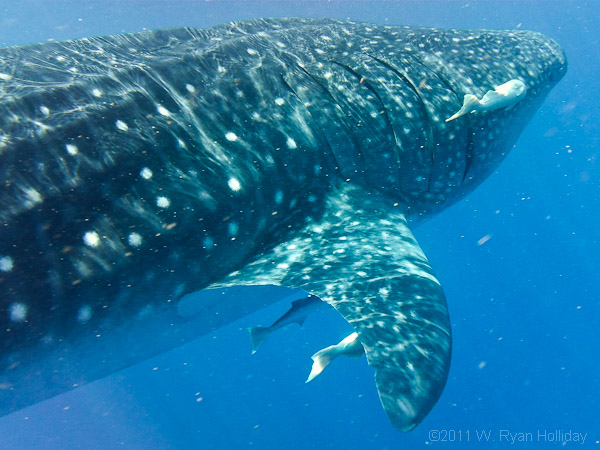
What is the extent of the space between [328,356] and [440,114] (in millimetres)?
2407

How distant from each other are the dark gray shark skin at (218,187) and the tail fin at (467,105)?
9 cm

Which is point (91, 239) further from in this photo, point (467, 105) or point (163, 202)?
point (467, 105)

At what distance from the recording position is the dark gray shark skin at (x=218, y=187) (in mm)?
2410

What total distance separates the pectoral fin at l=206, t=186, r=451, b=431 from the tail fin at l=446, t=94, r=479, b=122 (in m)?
1.16

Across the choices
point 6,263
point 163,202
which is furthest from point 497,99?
point 6,263

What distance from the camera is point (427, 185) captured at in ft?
13.5

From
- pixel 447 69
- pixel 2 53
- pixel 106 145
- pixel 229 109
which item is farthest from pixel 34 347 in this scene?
pixel 447 69

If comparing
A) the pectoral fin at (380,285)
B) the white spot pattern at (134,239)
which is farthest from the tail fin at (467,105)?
the white spot pattern at (134,239)

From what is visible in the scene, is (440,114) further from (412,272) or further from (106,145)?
(106,145)

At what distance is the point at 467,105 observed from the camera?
3.94 metres

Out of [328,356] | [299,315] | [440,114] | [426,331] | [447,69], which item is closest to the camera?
[426,331]

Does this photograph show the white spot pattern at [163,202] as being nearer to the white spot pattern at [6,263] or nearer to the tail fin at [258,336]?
the white spot pattern at [6,263]

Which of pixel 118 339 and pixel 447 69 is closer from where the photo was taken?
pixel 118 339

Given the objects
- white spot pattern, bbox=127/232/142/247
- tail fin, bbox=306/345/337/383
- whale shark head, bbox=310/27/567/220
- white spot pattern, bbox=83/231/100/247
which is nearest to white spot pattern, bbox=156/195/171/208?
white spot pattern, bbox=127/232/142/247
